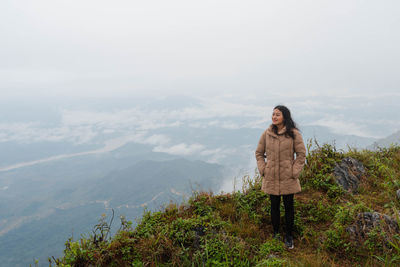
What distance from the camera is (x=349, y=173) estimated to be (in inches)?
221

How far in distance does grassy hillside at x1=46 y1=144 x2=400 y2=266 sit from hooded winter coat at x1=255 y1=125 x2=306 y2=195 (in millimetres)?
924

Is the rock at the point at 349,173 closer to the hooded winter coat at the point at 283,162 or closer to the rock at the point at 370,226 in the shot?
the rock at the point at 370,226

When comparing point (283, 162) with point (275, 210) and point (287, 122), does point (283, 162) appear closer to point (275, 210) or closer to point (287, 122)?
point (287, 122)

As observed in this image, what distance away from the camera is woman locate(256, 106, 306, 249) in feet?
11.7

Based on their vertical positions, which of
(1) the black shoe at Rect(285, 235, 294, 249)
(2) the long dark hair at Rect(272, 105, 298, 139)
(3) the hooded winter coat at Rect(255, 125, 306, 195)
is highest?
(2) the long dark hair at Rect(272, 105, 298, 139)

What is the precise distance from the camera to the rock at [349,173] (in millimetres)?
5289

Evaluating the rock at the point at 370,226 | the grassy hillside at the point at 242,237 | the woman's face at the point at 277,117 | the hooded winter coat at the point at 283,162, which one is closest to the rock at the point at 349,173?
the grassy hillside at the point at 242,237

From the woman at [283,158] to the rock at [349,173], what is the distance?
2.44 meters

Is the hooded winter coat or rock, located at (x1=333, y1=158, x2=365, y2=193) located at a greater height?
the hooded winter coat

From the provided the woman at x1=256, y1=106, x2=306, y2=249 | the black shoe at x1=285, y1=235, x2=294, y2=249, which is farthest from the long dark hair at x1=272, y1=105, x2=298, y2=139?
the black shoe at x1=285, y1=235, x2=294, y2=249

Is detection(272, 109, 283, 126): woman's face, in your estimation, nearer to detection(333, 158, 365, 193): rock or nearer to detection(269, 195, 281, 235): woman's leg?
detection(269, 195, 281, 235): woman's leg

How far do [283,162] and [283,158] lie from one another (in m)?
0.07

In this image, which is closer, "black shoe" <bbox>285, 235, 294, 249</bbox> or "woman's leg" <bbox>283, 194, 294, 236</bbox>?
"black shoe" <bbox>285, 235, 294, 249</bbox>

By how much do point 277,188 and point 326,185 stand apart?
2.35 meters
